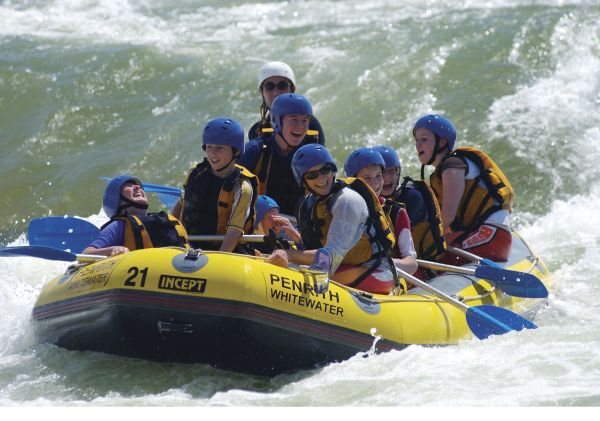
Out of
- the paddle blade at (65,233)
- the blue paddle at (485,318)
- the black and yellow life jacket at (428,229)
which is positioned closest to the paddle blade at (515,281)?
the black and yellow life jacket at (428,229)

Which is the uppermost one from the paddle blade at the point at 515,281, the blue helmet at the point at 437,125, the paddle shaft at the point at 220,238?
the blue helmet at the point at 437,125

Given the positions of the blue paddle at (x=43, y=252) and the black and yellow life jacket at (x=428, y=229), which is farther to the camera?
the black and yellow life jacket at (x=428, y=229)

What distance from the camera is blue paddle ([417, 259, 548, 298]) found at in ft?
25.3

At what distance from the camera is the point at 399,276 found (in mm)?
7070

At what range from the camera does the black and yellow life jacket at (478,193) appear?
838cm

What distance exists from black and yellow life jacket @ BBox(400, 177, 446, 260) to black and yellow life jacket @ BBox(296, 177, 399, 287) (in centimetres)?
98

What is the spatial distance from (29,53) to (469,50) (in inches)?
248

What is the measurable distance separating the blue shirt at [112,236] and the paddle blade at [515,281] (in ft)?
8.13

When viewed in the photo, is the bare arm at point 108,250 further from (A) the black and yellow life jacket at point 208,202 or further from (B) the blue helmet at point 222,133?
(B) the blue helmet at point 222,133

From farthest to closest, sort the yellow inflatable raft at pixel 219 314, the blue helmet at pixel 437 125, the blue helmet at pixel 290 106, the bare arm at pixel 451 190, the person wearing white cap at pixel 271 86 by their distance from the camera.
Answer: the person wearing white cap at pixel 271 86
the bare arm at pixel 451 190
the blue helmet at pixel 437 125
the blue helmet at pixel 290 106
the yellow inflatable raft at pixel 219 314

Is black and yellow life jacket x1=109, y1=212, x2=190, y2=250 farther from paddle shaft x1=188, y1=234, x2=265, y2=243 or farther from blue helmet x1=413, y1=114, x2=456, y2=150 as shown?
blue helmet x1=413, y1=114, x2=456, y2=150

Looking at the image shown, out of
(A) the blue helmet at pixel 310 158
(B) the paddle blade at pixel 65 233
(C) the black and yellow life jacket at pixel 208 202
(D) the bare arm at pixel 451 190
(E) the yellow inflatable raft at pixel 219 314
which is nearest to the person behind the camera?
(E) the yellow inflatable raft at pixel 219 314

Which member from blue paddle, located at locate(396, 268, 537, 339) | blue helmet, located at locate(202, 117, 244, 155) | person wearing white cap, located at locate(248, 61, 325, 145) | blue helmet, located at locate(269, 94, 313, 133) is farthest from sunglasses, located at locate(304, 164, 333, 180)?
person wearing white cap, located at locate(248, 61, 325, 145)

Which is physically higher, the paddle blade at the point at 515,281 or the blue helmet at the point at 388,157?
the blue helmet at the point at 388,157
